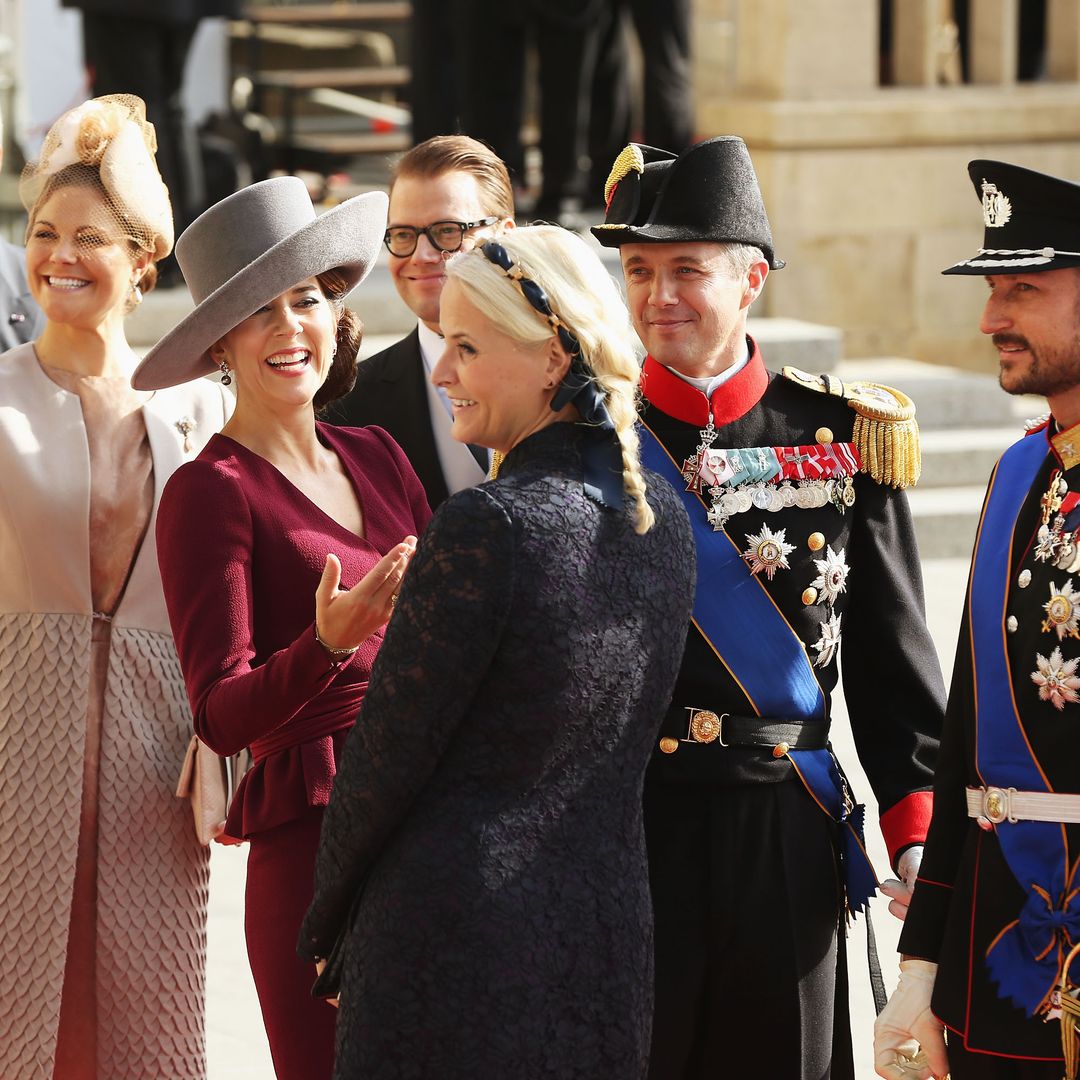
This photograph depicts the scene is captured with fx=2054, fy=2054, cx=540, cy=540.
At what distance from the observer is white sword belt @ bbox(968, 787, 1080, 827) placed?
243 centimetres

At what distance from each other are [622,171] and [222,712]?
3.19 ft

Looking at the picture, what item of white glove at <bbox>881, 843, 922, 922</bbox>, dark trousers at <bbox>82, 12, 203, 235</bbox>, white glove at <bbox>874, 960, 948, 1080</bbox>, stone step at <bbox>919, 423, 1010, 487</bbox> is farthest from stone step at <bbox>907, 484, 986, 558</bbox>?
white glove at <bbox>874, 960, 948, 1080</bbox>

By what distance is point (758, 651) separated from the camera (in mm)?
2754

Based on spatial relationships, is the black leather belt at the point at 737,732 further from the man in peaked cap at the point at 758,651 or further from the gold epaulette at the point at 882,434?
the gold epaulette at the point at 882,434

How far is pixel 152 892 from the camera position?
3.11 m

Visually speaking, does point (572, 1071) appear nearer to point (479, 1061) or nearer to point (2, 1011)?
point (479, 1061)

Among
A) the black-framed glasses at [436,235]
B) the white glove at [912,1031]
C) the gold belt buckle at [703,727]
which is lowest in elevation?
the white glove at [912,1031]

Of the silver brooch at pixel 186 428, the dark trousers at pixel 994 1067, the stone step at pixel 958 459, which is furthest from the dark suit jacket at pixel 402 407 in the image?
the stone step at pixel 958 459

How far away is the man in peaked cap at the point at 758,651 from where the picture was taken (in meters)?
2.72

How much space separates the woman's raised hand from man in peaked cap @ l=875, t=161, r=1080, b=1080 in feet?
2.38

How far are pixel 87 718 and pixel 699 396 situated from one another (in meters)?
1.05

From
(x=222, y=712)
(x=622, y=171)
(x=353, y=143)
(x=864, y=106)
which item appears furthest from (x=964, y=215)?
(x=222, y=712)

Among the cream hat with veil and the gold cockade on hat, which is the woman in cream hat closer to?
the cream hat with veil

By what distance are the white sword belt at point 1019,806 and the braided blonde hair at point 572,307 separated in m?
0.58
